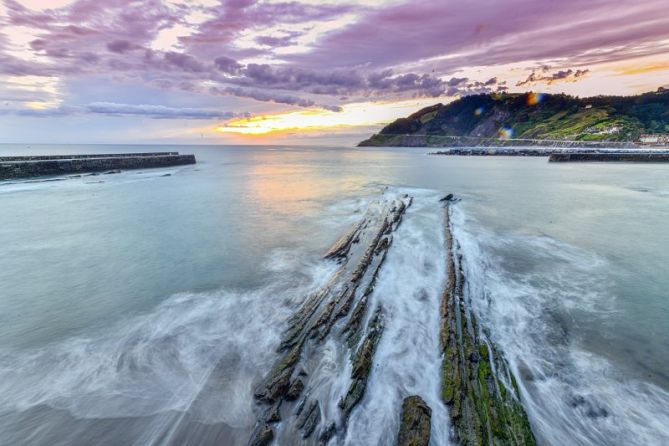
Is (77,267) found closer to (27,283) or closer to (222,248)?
(27,283)

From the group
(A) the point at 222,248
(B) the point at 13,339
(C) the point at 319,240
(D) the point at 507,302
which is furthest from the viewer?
(C) the point at 319,240

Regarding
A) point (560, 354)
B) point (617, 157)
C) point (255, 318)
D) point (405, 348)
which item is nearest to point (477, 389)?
point (405, 348)

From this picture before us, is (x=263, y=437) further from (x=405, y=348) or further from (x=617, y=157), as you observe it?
(x=617, y=157)

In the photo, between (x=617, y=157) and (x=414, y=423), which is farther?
(x=617, y=157)

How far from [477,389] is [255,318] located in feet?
20.1

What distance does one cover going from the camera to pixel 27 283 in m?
11.7

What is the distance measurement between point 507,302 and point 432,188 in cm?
2901

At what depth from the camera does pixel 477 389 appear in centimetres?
618

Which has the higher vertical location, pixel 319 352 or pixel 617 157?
pixel 319 352

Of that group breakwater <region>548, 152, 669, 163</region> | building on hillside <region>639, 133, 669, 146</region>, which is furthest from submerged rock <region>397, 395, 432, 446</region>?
building on hillside <region>639, 133, 669, 146</region>

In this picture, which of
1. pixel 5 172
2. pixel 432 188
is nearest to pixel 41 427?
pixel 432 188

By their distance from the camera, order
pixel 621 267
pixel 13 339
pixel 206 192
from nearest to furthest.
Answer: pixel 13 339 < pixel 621 267 < pixel 206 192

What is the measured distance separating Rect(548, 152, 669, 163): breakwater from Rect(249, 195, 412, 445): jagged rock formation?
82.4 meters

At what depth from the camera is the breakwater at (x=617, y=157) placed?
2597 inches
